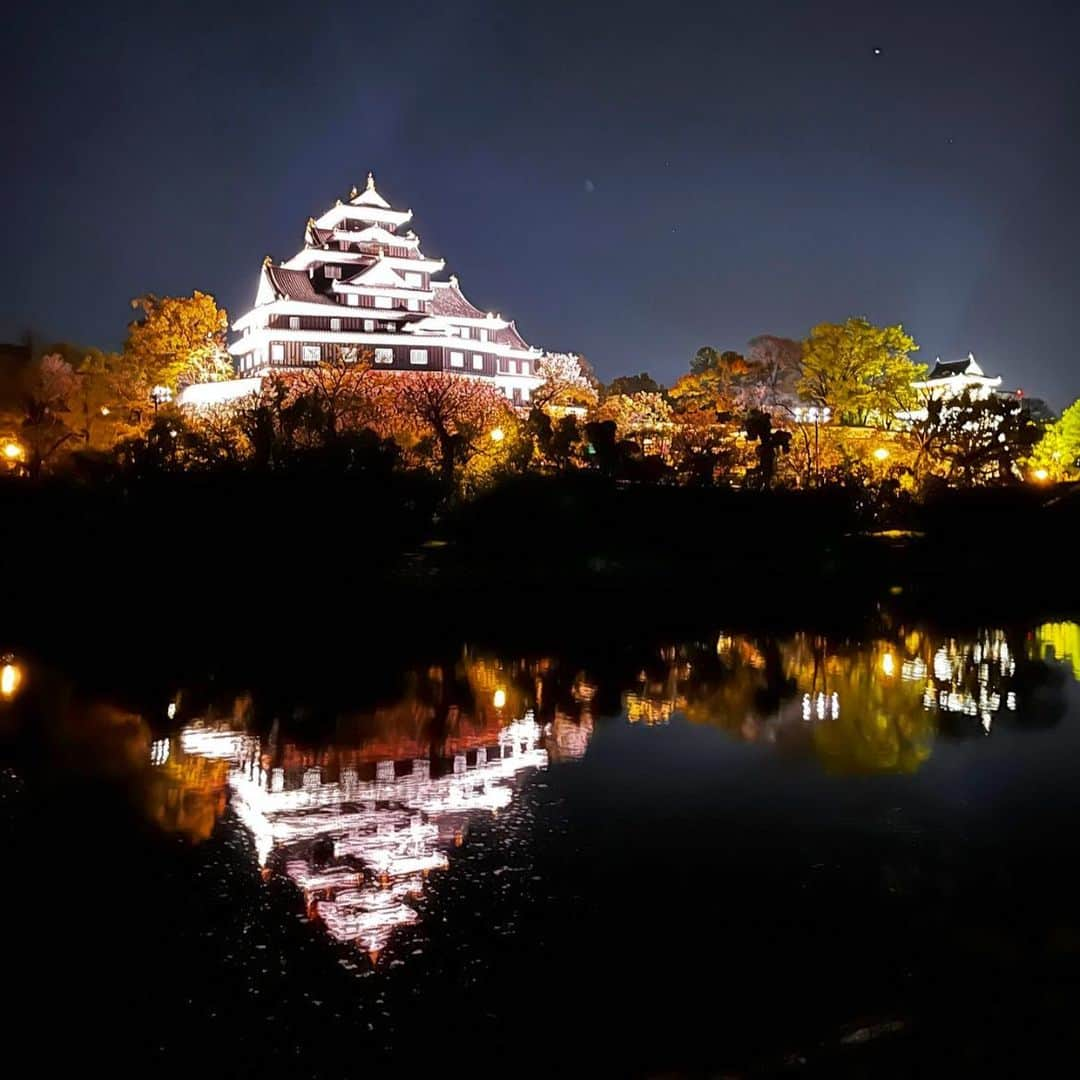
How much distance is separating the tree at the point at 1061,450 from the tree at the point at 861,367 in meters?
7.87

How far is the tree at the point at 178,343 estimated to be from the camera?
51.8 meters

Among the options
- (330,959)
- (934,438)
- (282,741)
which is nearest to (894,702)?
(282,741)

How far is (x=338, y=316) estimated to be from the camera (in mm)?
52156

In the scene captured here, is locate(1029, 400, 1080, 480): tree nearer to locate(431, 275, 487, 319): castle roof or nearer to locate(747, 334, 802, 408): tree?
locate(747, 334, 802, 408): tree

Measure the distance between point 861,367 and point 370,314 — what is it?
29.2 meters

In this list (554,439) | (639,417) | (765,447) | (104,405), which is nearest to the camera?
(554,439)

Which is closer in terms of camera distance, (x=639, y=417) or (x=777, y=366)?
(x=639, y=417)

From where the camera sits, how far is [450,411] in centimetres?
3891

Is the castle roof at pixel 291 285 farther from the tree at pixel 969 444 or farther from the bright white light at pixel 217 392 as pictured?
the tree at pixel 969 444

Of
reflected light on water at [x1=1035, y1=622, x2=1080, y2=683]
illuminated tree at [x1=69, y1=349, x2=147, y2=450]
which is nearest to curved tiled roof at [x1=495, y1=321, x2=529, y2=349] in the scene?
illuminated tree at [x1=69, y1=349, x2=147, y2=450]

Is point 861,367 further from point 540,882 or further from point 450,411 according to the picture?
point 540,882

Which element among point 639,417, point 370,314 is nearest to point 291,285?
point 370,314

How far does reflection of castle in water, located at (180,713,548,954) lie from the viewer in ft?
25.0

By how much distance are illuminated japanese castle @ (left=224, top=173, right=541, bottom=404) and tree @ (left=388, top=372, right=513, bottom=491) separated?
165 inches
